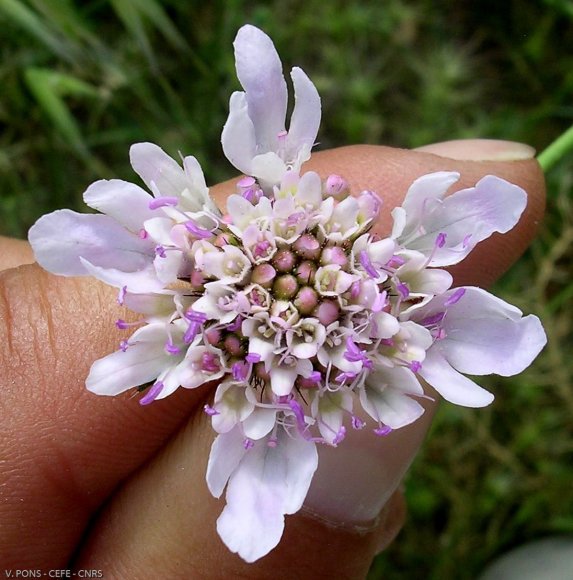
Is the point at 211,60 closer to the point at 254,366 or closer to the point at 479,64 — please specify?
the point at 479,64

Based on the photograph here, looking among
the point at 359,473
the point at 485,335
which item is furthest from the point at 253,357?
the point at 359,473

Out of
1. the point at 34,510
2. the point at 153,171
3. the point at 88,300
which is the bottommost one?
the point at 34,510

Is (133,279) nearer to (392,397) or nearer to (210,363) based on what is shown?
(210,363)

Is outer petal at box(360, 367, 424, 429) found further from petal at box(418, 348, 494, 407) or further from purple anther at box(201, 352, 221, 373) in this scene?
purple anther at box(201, 352, 221, 373)

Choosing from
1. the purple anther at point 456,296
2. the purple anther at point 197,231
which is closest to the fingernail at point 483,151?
the purple anther at point 456,296

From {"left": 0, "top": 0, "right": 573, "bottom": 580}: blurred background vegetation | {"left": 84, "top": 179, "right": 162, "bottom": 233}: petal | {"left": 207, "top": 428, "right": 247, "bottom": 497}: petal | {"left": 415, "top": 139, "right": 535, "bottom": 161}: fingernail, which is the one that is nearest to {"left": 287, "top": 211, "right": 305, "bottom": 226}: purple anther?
{"left": 84, "top": 179, "right": 162, "bottom": 233}: petal

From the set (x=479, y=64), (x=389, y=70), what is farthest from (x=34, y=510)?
(x=479, y=64)
